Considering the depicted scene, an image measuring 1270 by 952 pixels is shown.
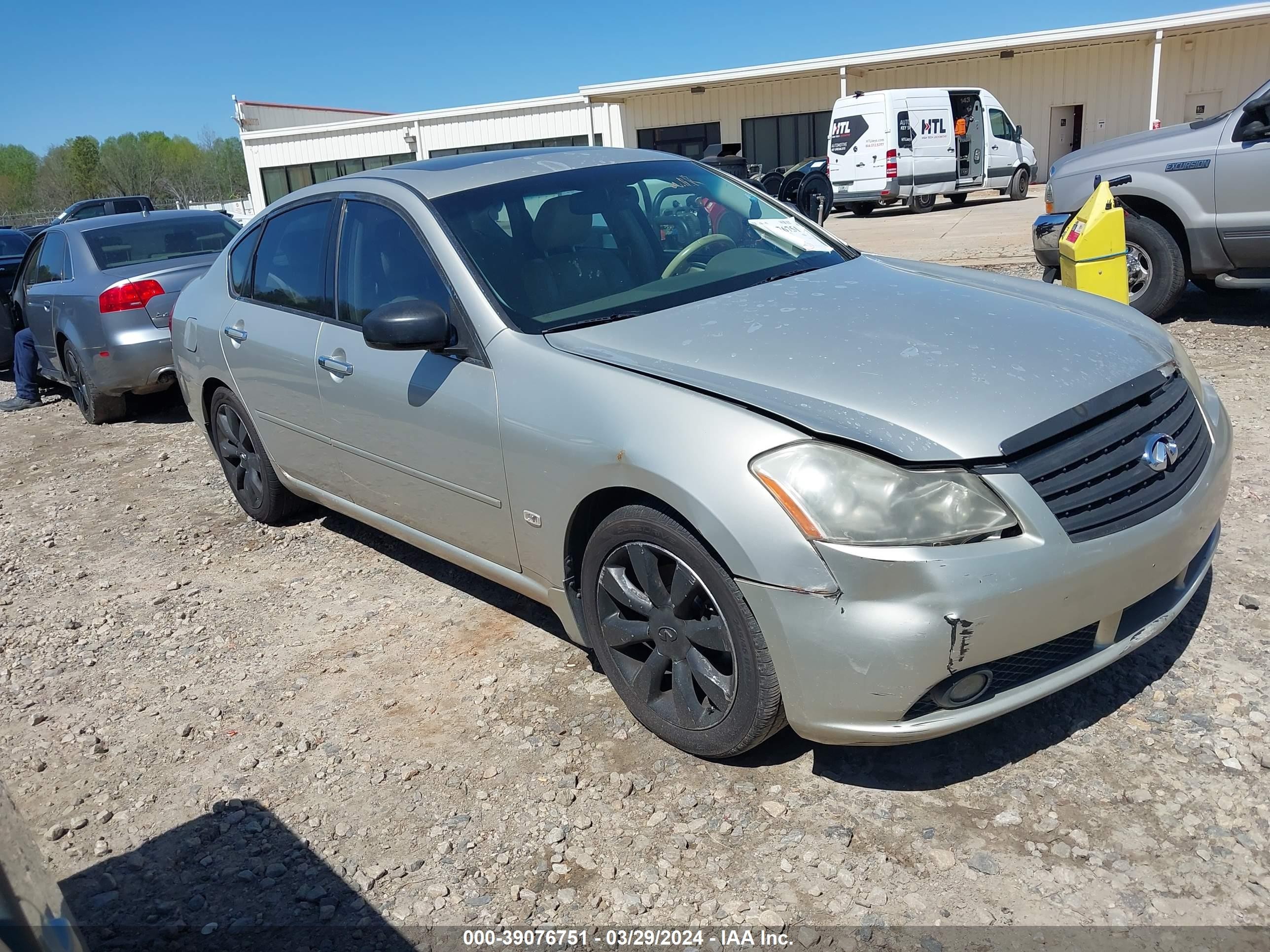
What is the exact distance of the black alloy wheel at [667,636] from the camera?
2756mm

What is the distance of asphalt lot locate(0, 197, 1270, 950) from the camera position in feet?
8.04

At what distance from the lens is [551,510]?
3.11 metres

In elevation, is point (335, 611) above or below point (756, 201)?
below

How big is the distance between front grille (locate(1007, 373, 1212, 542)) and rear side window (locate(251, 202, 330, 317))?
2.90m

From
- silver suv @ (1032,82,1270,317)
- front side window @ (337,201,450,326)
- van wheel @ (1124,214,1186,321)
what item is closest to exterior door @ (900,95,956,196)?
silver suv @ (1032,82,1270,317)

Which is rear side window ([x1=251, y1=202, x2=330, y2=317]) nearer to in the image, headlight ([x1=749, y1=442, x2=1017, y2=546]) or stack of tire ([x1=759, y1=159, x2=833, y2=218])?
headlight ([x1=749, y1=442, x2=1017, y2=546])

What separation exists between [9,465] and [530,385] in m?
6.32

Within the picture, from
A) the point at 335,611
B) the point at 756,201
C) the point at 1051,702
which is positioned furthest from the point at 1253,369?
the point at 335,611

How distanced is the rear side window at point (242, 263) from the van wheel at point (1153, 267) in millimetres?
5811

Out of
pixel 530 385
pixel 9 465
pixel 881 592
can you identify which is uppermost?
pixel 530 385

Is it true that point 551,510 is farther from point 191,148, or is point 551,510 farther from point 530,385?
point 191,148

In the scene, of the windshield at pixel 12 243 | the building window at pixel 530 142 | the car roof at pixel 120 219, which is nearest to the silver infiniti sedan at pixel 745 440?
the car roof at pixel 120 219

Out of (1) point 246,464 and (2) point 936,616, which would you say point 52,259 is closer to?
(1) point 246,464

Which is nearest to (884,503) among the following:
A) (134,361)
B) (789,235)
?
(789,235)
